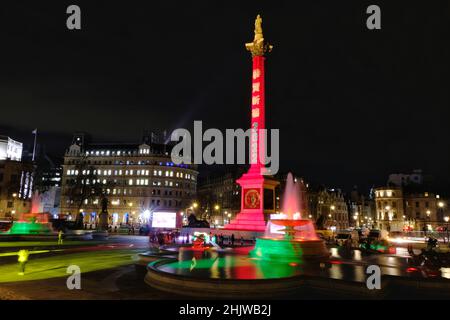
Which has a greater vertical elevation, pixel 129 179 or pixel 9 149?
pixel 9 149

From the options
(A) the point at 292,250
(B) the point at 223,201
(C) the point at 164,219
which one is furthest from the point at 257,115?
(B) the point at 223,201

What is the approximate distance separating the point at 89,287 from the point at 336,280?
9.06 m

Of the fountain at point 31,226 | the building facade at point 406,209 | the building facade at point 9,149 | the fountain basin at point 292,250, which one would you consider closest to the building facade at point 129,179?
the building facade at point 9,149

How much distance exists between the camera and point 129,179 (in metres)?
107

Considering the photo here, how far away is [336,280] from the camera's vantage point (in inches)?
472

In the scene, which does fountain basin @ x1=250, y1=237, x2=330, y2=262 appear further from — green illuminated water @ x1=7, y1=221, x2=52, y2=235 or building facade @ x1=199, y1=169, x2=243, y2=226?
building facade @ x1=199, y1=169, x2=243, y2=226

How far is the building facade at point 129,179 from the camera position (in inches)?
4092

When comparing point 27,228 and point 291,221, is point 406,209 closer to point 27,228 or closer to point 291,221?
point 291,221

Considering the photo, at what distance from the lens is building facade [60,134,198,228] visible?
10394cm

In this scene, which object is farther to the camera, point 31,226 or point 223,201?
point 223,201

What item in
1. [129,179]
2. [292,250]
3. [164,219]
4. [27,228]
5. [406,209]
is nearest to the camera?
[292,250]
